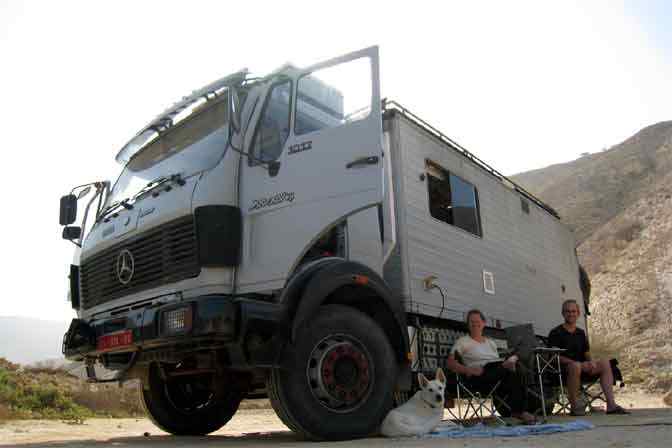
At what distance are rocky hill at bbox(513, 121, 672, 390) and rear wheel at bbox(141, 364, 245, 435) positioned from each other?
14.9 metres

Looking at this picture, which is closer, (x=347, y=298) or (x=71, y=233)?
(x=347, y=298)

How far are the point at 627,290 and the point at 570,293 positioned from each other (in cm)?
1657

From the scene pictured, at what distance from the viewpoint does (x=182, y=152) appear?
247 inches

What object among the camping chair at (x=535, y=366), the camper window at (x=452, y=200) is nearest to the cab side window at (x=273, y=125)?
the camper window at (x=452, y=200)

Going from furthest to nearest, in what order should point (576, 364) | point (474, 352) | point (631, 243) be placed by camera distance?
point (631, 243), point (576, 364), point (474, 352)

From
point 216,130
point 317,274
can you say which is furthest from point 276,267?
point 216,130

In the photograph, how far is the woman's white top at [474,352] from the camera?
677cm

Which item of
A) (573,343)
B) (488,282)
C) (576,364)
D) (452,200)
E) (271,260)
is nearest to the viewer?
(271,260)

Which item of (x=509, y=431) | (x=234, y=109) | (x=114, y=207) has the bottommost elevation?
(x=509, y=431)

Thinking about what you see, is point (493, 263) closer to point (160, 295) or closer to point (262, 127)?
point (262, 127)

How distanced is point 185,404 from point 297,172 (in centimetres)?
320

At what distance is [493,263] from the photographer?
8594 millimetres

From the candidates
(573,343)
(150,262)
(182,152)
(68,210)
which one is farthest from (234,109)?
(573,343)

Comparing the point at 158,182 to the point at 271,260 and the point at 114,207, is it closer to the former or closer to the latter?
the point at 114,207
